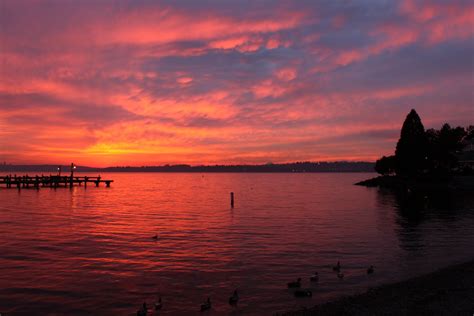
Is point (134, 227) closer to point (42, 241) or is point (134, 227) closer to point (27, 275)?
point (42, 241)

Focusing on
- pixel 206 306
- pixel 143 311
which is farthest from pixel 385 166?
pixel 143 311

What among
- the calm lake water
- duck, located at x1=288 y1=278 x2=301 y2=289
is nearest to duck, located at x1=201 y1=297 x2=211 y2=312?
the calm lake water

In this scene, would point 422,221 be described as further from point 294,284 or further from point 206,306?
point 206,306

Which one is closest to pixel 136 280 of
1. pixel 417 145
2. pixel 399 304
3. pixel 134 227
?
pixel 399 304

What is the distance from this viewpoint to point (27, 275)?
747 inches

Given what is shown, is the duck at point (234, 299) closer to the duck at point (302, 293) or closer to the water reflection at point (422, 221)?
the duck at point (302, 293)

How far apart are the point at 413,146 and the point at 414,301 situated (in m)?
91.0

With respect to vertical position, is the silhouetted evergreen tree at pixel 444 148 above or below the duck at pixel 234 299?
above

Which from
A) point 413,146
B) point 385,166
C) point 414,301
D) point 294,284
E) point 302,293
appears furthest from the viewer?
point 385,166

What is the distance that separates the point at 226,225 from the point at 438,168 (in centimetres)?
8415

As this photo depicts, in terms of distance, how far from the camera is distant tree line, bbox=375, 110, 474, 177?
96625 millimetres

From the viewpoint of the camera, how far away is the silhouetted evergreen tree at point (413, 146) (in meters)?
96.4

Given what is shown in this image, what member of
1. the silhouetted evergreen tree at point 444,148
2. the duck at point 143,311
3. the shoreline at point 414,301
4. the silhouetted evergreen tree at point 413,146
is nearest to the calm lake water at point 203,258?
the duck at point 143,311

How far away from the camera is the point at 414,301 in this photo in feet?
42.8
